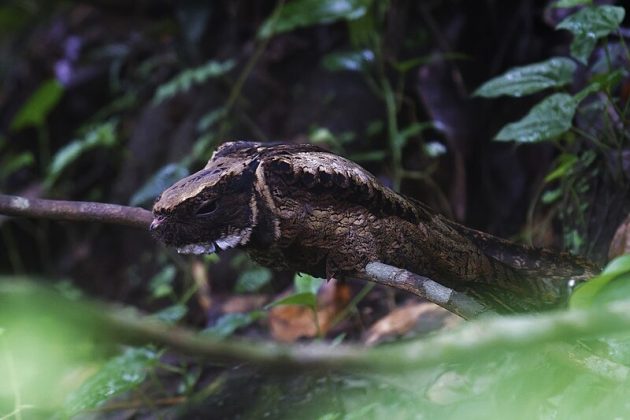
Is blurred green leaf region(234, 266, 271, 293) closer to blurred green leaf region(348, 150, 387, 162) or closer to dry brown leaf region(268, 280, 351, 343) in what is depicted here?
→ dry brown leaf region(268, 280, 351, 343)

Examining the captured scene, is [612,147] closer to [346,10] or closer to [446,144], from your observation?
[446,144]

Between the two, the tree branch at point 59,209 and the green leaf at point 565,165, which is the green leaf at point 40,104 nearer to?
the tree branch at point 59,209

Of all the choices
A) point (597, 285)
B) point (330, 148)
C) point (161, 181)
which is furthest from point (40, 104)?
point (597, 285)

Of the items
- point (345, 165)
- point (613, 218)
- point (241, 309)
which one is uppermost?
point (345, 165)

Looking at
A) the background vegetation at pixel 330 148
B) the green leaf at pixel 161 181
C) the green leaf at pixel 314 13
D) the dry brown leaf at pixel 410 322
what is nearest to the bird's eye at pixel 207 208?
the background vegetation at pixel 330 148

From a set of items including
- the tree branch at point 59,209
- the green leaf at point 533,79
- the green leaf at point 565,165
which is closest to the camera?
the tree branch at point 59,209

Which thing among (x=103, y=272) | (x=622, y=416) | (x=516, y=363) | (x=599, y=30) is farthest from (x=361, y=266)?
(x=103, y=272)

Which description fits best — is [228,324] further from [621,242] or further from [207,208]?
[621,242]
